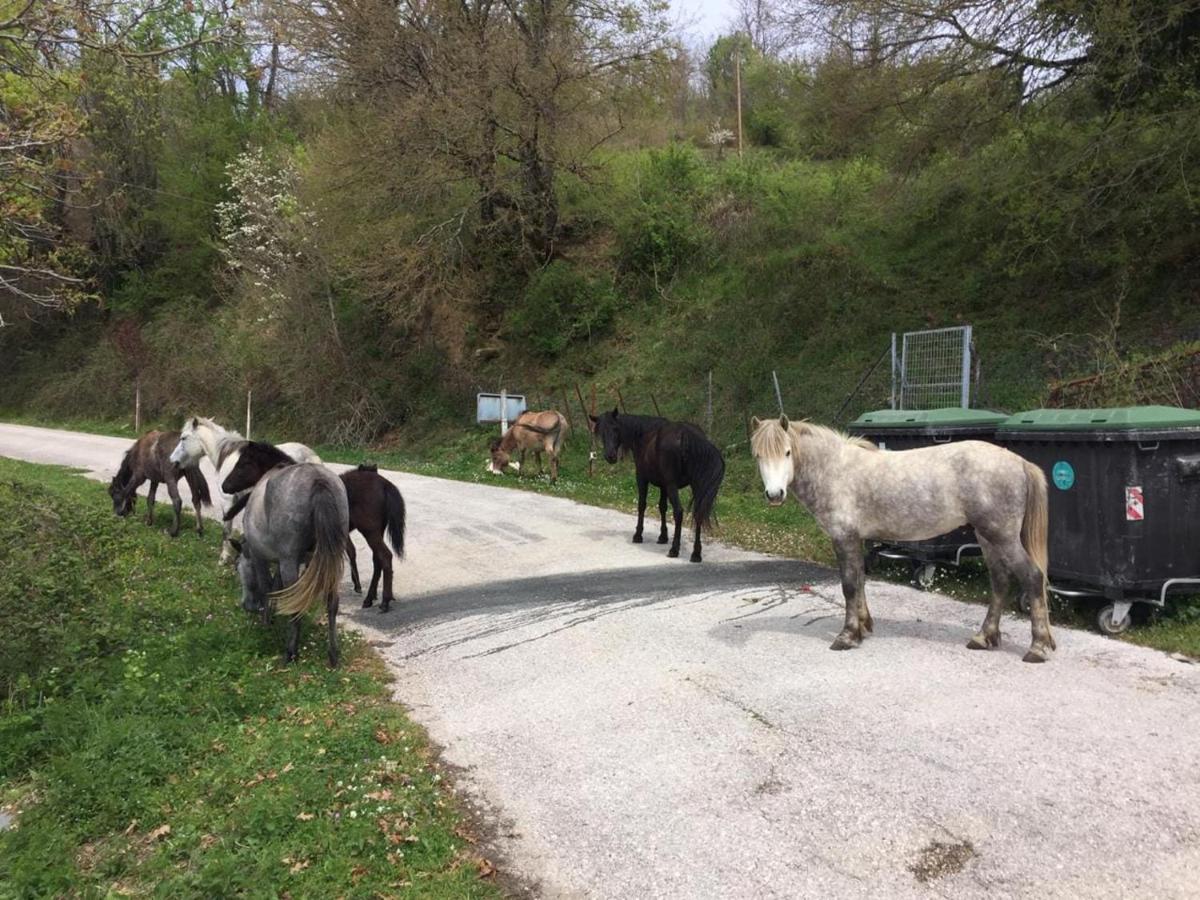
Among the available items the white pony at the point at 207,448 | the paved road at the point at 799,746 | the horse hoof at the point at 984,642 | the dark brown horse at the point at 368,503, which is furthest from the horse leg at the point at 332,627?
the horse hoof at the point at 984,642

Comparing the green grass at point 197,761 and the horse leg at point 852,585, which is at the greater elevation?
the horse leg at point 852,585

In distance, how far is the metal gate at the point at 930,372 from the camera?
1234 cm

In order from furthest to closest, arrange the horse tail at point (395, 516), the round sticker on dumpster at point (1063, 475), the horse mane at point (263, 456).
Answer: the horse tail at point (395, 516), the horse mane at point (263, 456), the round sticker on dumpster at point (1063, 475)

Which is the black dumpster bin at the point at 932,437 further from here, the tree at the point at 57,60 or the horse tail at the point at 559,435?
the horse tail at the point at 559,435

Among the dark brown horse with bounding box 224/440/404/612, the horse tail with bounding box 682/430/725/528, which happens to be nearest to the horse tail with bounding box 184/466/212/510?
the dark brown horse with bounding box 224/440/404/612

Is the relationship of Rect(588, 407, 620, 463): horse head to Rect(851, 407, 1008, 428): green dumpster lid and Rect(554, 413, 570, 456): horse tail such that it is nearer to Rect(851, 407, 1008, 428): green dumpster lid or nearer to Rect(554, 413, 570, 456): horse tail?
Rect(851, 407, 1008, 428): green dumpster lid

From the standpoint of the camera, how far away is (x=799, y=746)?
426 cm

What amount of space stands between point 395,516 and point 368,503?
301mm

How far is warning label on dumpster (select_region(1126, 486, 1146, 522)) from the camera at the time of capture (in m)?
5.72

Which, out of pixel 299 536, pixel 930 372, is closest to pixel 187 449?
pixel 299 536

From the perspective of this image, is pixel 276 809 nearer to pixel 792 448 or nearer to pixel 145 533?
pixel 792 448

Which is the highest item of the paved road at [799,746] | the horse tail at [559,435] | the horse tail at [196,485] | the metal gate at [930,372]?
the metal gate at [930,372]

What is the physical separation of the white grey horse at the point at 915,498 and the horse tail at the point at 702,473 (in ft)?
10.2

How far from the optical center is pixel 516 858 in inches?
134
